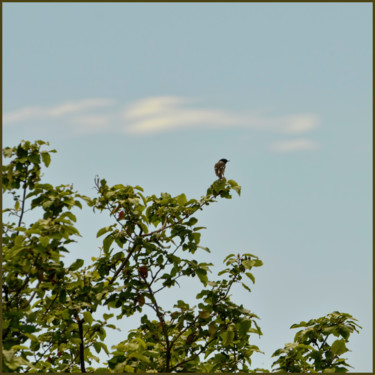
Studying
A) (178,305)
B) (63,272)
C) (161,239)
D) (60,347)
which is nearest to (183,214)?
(161,239)

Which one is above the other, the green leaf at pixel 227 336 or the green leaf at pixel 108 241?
the green leaf at pixel 108 241

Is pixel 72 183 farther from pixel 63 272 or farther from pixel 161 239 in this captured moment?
pixel 161 239

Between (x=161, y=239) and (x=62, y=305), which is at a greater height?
(x=161, y=239)

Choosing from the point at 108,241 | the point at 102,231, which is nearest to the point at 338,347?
the point at 108,241

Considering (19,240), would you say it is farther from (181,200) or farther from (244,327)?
(244,327)

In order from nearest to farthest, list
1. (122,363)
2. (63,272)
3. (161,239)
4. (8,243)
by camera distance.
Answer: (122,363) < (63,272) < (8,243) < (161,239)

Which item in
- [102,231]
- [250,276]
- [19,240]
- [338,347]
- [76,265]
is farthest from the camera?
[102,231]

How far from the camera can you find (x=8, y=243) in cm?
1041

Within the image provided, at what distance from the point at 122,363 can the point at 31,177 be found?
152 inches

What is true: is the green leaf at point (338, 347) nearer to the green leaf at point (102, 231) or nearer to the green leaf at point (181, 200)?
the green leaf at point (181, 200)

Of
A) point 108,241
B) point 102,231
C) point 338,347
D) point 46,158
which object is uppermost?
point 46,158

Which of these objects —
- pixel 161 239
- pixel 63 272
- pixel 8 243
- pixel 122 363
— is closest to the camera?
pixel 122 363

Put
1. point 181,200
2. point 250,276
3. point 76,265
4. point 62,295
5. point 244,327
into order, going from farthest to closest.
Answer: point 181,200 < point 250,276 < point 76,265 < point 244,327 < point 62,295

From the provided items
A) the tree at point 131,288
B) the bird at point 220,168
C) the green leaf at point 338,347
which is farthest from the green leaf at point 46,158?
the green leaf at point 338,347
